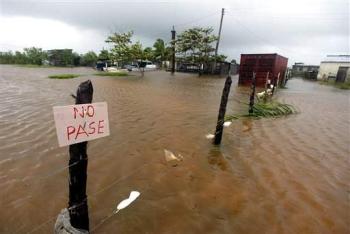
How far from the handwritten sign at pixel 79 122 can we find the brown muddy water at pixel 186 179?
1.26 meters

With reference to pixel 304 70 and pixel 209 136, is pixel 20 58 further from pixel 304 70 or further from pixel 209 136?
pixel 304 70

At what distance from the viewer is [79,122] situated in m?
2.20

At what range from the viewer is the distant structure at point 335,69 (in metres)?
30.0

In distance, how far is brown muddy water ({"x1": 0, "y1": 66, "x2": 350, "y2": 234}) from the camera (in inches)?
118

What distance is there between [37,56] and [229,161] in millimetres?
54890

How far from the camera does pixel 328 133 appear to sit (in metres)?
7.09

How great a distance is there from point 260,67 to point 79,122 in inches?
767

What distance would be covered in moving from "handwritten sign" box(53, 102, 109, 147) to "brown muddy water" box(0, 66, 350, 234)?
1260 millimetres

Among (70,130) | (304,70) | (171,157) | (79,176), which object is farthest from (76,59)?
(70,130)

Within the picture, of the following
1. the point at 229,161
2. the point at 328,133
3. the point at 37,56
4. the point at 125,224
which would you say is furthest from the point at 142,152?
the point at 37,56

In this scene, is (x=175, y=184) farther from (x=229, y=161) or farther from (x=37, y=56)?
(x=37, y=56)

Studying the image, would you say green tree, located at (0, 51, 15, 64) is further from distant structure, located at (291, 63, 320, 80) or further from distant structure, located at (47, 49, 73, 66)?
distant structure, located at (291, 63, 320, 80)

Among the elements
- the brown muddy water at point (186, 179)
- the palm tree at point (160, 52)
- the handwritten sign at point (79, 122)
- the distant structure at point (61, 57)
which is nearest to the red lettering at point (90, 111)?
the handwritten sign at point (79, 122)

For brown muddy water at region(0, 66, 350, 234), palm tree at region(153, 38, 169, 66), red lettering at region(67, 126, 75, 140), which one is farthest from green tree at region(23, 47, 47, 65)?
red lettering at region(67, 126, 75, 140)
